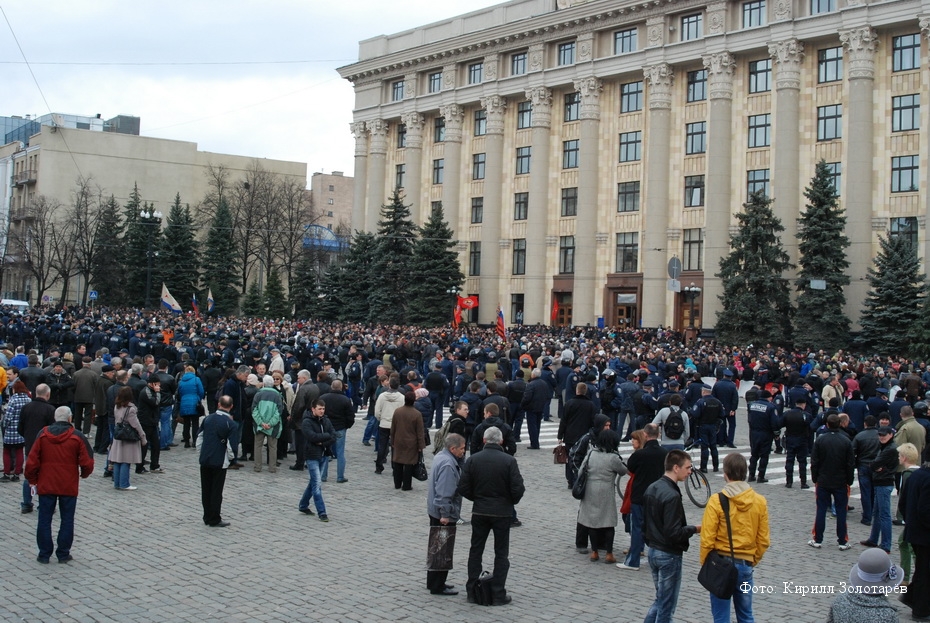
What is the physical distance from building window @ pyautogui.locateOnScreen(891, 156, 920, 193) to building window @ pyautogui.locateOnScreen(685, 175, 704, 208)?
33.3 ft

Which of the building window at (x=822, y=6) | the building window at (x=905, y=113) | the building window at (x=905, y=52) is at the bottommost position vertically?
the building window at (x=905, y=113)

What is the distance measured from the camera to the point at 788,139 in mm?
46562

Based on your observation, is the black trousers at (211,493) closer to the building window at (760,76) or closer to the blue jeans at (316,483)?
the blue jeans at (316,483)

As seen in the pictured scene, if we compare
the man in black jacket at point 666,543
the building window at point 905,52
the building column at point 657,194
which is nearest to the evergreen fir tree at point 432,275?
the building column at point 657,194

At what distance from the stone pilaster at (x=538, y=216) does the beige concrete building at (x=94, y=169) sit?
44.2 meters

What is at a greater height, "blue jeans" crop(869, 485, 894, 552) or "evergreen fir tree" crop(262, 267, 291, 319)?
"evergreen fir tree" crop(262, 267, 291, 319)

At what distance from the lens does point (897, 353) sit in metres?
39.9

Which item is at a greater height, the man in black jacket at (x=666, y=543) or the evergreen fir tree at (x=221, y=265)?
the evergreen fir tree at (x=221, y=265)

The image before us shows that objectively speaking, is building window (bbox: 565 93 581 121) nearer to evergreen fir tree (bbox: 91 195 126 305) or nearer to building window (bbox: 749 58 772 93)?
building window (bbox: 749 58 772 93)

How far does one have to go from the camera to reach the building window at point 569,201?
57.4 m

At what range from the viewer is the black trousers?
485 inches

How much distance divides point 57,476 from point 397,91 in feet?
197

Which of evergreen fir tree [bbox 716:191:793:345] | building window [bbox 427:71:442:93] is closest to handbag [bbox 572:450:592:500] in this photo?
evergreen fir tree [bbox 716:191:793:345]

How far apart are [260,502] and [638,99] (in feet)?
148
